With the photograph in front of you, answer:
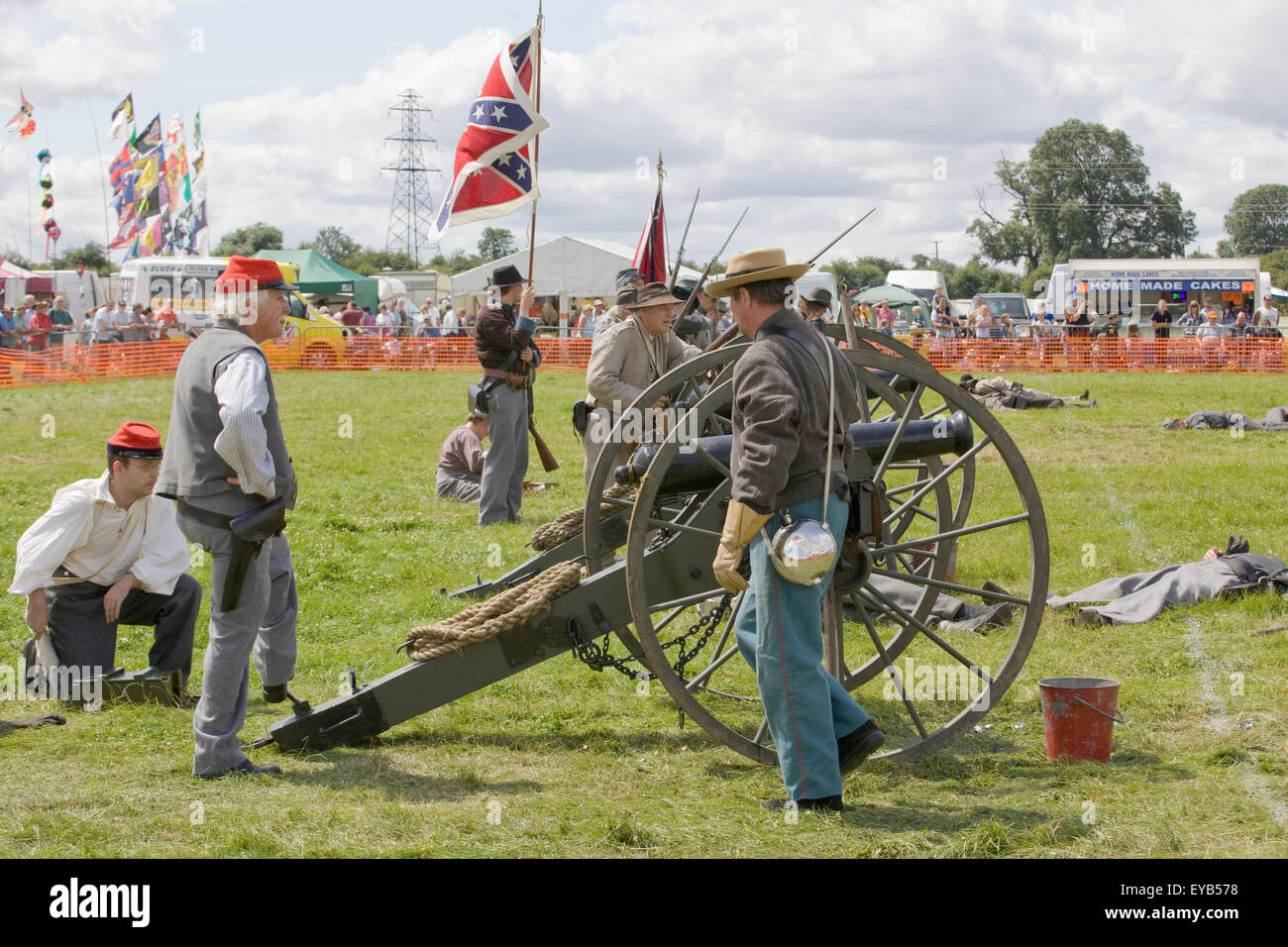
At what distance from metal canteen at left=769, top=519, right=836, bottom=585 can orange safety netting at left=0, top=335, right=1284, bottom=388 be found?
21730 mm

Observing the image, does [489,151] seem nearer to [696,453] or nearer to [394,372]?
[696,453]

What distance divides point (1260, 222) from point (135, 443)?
109 metres

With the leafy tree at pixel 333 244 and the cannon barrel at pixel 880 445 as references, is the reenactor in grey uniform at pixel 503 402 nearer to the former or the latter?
the cannon barrel at pixel 880 445

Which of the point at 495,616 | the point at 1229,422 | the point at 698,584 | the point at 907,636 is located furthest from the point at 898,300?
the point at 495,616

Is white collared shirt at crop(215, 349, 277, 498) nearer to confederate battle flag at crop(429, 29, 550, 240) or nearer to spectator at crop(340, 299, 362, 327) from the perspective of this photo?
confederate battle flag at crop(429, 29, 550, 240)

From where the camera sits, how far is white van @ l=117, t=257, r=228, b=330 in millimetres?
33062

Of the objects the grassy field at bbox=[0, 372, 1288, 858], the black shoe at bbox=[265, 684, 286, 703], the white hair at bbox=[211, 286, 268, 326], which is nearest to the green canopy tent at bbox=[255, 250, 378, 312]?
the grassy field at bbox=[0, 372, 1288, 858]

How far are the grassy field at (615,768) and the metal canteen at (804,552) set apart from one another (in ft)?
2.55

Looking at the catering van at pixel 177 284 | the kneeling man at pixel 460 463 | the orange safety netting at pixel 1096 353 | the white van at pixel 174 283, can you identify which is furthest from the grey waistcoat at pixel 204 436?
the white van at pixel 174 283

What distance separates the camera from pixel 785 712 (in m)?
3.98

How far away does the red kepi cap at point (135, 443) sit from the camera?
540cm

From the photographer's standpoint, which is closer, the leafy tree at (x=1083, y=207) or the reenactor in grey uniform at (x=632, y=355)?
the reenactor in grey uniform at (x=632, y=355)

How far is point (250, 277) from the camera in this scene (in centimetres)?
455

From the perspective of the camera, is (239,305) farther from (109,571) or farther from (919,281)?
(919,281)
